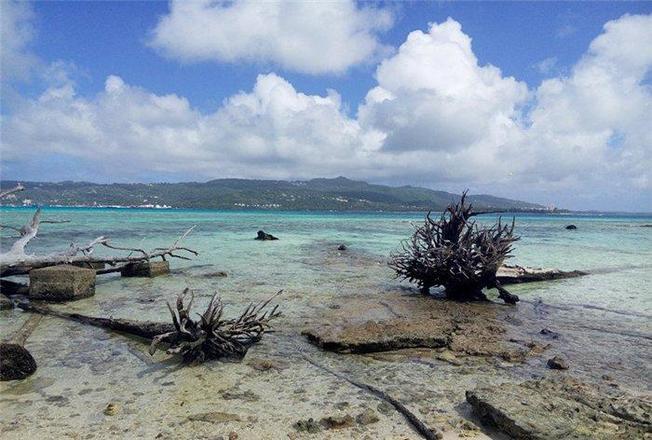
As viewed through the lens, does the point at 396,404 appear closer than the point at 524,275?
Yes

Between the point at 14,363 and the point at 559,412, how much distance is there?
599cm

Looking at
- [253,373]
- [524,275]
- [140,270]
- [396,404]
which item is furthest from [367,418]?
[140,270]

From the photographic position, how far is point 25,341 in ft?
22.3

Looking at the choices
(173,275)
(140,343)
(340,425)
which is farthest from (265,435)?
(173,275)

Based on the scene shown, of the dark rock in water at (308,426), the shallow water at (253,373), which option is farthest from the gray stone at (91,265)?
the dark rock in water at (308,426)

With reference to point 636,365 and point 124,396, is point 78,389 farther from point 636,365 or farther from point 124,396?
point 636,365

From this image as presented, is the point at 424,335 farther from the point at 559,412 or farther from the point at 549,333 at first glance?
the point at 559,412

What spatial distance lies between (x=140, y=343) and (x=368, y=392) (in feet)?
12.4

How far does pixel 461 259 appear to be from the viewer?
1110 cm

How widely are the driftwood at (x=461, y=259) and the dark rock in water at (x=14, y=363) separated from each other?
8.81 m

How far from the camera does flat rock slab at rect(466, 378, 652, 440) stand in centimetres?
391

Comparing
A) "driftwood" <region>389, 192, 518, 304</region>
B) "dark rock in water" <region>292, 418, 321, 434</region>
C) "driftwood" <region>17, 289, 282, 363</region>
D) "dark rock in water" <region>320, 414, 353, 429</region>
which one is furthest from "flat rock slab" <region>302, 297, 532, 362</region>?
"dark rock in water" <region>292, 418, 321, 434</region>

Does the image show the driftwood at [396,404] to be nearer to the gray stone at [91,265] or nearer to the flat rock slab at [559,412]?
the flat rock slab at [559,412]

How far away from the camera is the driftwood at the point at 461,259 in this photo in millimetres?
10977
